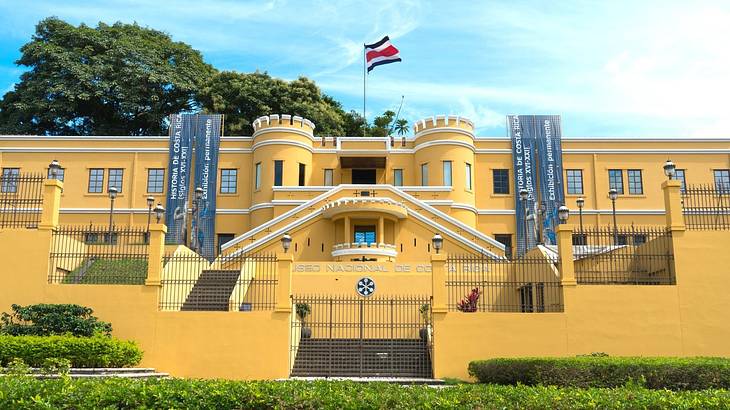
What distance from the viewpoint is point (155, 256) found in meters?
19.0

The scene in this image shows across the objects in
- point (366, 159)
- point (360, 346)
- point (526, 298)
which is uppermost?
point (366, 159)

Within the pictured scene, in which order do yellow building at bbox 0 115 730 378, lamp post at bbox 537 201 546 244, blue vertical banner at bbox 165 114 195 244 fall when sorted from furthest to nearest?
blue vertical banner at bbox 165 114 195 244 < lamp post at bbox 537 201 546 244 < yellow building at bbox 0 115 730 378

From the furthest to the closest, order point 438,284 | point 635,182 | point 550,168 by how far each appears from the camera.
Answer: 1. point 635,182
2. point 550,168
3. point 438,284

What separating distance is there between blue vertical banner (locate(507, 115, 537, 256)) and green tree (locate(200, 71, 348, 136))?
1565 cm

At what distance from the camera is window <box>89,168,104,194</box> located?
3872 cm

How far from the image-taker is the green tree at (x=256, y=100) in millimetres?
49438

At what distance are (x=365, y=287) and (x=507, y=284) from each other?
523cm

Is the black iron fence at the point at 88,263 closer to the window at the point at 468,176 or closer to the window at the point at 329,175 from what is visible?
the window at the point at 329,175

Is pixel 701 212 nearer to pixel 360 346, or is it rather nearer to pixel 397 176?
pixel 360 346

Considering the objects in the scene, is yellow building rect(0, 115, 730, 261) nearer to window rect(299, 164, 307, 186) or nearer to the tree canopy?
window rect(299, 164, 307, 186)

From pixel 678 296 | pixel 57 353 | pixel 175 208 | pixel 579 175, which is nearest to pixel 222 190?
pixel 175 208

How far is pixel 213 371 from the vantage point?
18.2 metres

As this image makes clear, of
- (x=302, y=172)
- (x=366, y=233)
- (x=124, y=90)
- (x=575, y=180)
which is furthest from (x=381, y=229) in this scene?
(x=124, y=90)

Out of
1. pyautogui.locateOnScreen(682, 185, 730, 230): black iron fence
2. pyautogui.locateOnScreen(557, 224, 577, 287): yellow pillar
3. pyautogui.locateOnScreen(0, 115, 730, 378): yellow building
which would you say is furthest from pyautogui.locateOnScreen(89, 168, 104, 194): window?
pyautogui.locateOnScreen(682, 185, 730, 230): black iron fence
